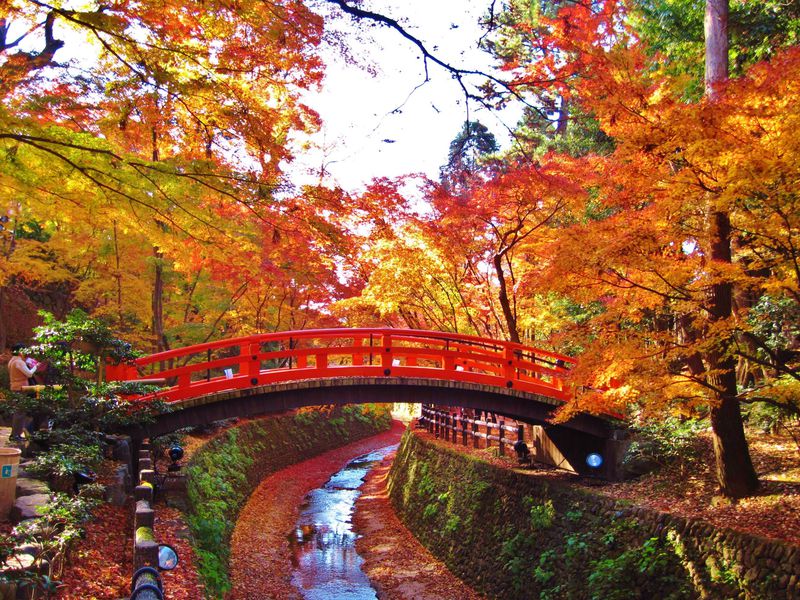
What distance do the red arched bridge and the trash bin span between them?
14.3ft

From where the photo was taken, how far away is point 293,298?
1953 centimetres

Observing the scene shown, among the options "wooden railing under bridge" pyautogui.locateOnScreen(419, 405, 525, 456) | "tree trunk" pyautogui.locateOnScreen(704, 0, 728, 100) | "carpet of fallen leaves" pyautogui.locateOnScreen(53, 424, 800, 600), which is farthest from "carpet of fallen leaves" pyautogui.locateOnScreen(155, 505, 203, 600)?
"tree trunk" pyautogui.locateOnScreen(704, 0, 728, 100)

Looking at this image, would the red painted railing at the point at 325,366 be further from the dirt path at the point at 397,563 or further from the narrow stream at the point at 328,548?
the narrow stream at the point at 328,548

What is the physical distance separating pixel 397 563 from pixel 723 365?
26.7 ft

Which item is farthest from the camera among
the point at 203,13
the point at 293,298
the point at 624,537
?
the point at 293,298

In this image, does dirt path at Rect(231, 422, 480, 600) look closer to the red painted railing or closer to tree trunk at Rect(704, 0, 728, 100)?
the red painted railing

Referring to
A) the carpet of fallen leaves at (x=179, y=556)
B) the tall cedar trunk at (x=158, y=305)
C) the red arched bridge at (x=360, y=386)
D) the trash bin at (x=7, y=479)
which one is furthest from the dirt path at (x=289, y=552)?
the tall cedar trunk at (x=158, y=305)

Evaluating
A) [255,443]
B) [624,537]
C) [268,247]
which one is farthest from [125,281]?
[624,537]

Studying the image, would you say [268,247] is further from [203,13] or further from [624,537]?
[624,537]

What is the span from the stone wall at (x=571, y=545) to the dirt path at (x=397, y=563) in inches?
11.4

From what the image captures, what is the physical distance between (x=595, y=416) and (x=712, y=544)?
4.61m

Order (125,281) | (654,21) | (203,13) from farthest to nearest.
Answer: (125,281)
(654,21)
(203,13)

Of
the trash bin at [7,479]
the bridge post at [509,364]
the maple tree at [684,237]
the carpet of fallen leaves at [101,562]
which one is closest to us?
the carpet of fallen leaves at [101,562]

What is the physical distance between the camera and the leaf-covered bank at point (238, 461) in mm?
10094
